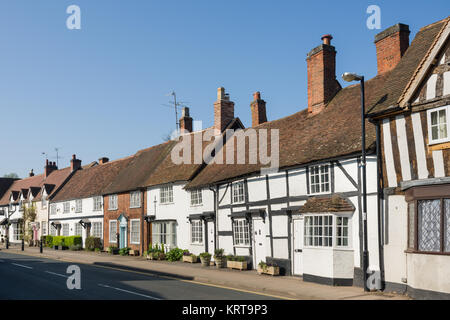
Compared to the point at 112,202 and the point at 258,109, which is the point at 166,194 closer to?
the point at 258,109

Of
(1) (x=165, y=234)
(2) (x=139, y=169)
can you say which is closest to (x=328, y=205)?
(1) (x=165, y=234)

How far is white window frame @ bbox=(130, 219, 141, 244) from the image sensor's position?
34375 mm

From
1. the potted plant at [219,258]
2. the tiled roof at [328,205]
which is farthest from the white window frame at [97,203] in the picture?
the tiled roof at [328,205]

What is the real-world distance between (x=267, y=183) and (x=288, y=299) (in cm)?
814

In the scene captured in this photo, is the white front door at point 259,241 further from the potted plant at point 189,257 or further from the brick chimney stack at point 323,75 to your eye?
the brick chimney stack at point 323,75

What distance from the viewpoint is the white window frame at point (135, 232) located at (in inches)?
1353

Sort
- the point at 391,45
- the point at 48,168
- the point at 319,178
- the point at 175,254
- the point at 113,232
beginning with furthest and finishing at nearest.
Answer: the point at 48,168 → the point at 113,232 → the point at 175,254 → the point at 391,45 → the point at 319,178

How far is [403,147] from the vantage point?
15.6 metres

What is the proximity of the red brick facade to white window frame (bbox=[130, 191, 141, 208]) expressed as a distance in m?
0.30

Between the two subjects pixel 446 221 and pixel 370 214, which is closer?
pixel 446 221

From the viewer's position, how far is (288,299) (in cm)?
1458

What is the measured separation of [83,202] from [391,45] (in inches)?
1291
